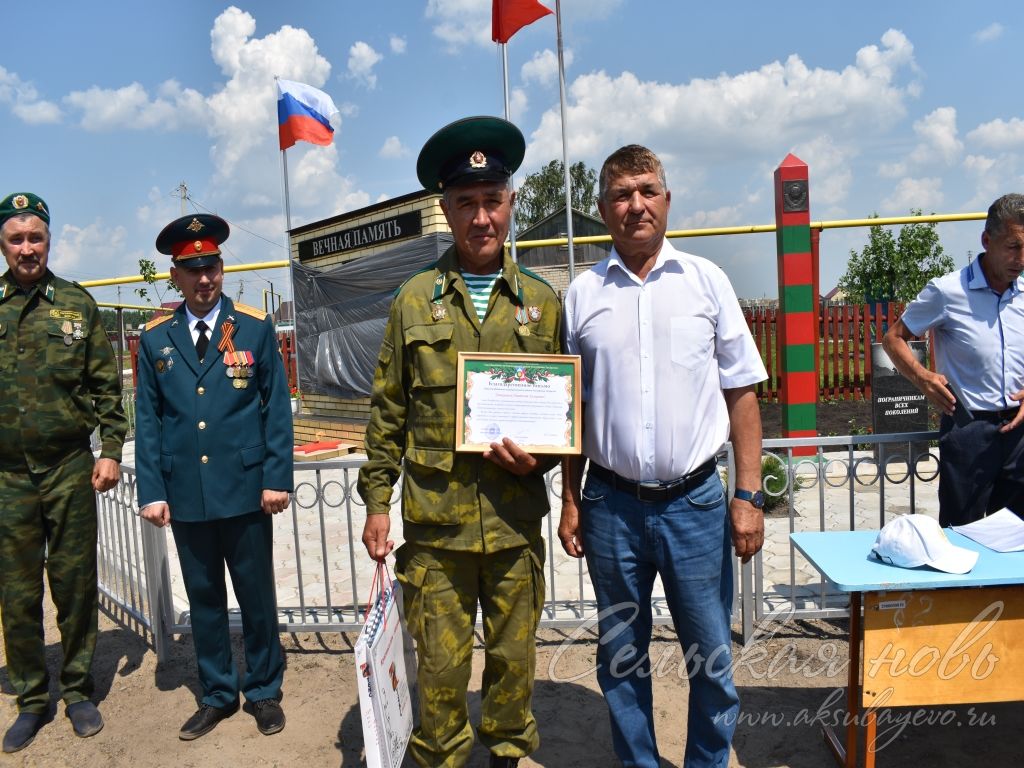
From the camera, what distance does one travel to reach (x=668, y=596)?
2.40 meters

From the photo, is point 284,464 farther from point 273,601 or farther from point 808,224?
point 808,224

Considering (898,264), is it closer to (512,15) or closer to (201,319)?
(512,15)

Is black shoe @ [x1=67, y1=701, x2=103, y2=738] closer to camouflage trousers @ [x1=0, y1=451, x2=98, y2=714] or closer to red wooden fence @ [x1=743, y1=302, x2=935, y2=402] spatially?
camouflage trousers @ [x1=0, y1=451, x2=98, y2=714]

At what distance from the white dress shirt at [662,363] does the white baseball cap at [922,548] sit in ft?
2.58

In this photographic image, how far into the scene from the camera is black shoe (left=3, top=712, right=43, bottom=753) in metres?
3.10

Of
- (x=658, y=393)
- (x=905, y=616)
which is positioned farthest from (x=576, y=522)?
(x=905, y=616)

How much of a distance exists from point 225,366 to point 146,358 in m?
0.32

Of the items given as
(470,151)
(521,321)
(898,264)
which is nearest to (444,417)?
(521,321)

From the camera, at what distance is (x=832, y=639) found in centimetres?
377

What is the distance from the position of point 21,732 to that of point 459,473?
2431mm

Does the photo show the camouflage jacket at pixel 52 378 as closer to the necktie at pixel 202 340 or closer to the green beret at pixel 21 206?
the green beret at pixel 21 206

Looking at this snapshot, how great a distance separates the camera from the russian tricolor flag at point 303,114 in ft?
39.8

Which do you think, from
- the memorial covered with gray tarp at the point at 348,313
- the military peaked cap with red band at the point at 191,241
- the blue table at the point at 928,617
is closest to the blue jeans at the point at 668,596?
the blue table at the point at 928,617

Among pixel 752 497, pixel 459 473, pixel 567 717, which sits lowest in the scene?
pixel 567 717
